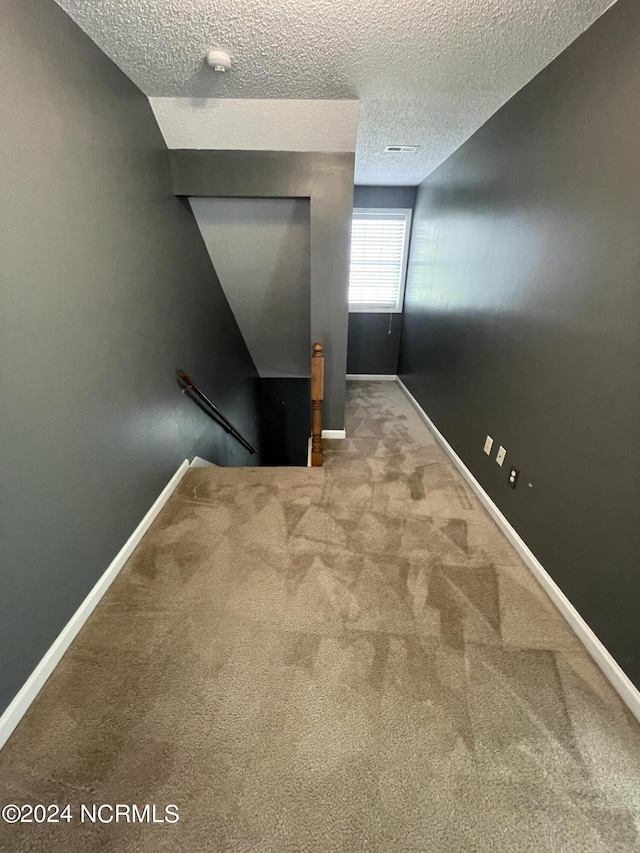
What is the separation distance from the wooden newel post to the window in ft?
7.35

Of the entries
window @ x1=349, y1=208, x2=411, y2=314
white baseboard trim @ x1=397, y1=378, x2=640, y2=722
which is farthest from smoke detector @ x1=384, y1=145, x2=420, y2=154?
white baseboard trim @ x1=397, y1=378, x2=640, y2=722

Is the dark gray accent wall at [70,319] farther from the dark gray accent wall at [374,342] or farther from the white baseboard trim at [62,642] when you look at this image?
the dark gray accent wall at [374,342]

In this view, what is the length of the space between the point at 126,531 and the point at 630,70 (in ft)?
9.36

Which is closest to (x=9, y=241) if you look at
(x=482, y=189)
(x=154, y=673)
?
(x=154, y=673)

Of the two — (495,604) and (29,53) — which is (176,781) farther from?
(29,53)

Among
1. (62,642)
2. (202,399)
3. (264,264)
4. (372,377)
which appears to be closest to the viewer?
(62,642)

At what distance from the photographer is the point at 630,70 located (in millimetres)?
1269

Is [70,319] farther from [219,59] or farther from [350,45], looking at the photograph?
[350,45]

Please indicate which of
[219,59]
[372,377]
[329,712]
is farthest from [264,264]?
[329,712]

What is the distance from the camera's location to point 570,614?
5.09 ft

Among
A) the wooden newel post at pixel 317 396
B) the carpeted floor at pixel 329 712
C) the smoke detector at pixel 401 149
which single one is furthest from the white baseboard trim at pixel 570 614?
the smoke detector at pixel 401 149

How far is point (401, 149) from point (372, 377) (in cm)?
274

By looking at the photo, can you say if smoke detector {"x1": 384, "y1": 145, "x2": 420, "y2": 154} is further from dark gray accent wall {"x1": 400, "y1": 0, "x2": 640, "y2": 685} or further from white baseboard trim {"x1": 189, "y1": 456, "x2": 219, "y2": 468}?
white baseboard trim {"x1": 189, "y1": 456, "x2": 219, "y2": 468}

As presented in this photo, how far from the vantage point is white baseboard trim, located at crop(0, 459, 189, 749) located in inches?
46.5
